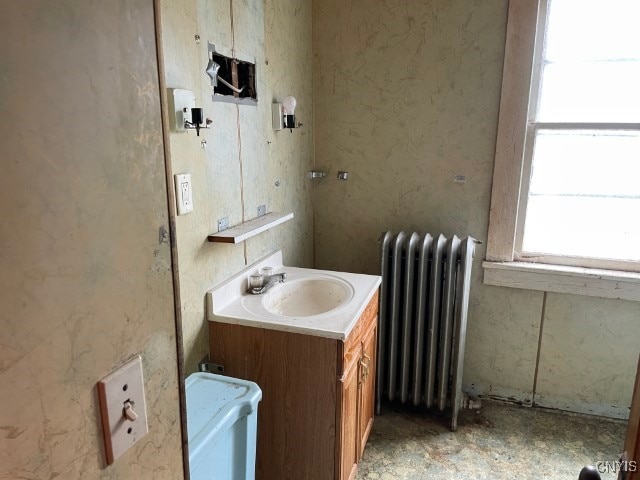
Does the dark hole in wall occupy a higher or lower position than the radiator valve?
higher

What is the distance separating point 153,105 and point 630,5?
234 cm

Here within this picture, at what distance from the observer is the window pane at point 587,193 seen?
86.1 inches

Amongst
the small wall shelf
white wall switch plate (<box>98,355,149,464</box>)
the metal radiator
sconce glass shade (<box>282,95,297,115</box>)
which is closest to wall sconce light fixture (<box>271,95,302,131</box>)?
sconce glass shade (<box>282,95,297,115</box>)

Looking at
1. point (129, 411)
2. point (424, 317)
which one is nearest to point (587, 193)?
point (424, 317)

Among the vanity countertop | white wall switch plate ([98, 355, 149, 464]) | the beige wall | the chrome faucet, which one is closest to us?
the beige wall

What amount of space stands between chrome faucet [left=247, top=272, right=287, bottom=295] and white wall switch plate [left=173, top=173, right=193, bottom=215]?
50 cm

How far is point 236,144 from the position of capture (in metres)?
1.78

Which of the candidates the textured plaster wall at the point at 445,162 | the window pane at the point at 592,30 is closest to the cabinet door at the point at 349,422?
the textured plaster wall at the point at 445,162

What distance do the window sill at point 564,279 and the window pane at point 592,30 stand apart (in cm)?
101

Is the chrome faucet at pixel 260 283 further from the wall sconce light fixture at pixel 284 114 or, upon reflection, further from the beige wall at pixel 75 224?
the beige wall at pixel 75 224

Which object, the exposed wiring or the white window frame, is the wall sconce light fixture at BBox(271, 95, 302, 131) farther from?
the white window frame

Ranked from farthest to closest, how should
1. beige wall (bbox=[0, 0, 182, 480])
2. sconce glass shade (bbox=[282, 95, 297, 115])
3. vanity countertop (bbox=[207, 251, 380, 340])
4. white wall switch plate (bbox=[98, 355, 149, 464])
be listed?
sconce glass shade (bbox=[282, 95, 297, 115]) < vanity countertop (bbox=[207, 251, 380, 340]) < white wall switch plate (bbox=[98, 355, 149, 464]) < beige wall (bbox=[0, 0, 182, 480])

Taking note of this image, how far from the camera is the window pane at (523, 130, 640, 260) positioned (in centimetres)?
219

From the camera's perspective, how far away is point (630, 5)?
2039mm
